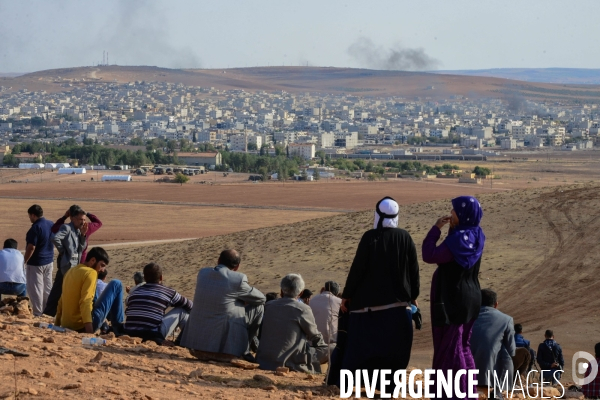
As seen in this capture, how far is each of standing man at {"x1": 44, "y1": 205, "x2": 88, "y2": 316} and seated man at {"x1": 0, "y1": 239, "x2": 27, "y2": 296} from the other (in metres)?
0.58

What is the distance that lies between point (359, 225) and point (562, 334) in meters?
9.70

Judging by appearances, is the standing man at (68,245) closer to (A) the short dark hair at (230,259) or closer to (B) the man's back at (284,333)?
(A) the short dark hair at (230,259)

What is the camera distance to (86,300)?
7.93 m

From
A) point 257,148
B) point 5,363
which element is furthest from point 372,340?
point 257,148

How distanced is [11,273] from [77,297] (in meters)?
2.21

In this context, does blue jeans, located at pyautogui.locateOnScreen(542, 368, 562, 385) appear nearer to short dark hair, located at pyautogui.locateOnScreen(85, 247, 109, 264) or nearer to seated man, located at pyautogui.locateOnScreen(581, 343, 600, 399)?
seated man, located at pyautogui.locateOnScreen(581, 343, 600, 399)

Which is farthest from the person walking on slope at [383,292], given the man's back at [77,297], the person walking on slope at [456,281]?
the man's back at [77,297]

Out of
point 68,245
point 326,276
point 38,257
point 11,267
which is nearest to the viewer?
point 68,245

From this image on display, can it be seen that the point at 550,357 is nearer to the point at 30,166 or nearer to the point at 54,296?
the point at 54,296

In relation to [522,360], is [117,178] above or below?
below

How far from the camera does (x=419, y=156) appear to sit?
111688mm

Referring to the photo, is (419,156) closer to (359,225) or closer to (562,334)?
(359,225)

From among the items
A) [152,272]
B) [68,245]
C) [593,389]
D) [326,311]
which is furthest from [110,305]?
[593,389]

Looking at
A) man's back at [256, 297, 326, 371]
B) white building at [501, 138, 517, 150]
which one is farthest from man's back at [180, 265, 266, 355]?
white building at [501, 138, 517, 150]
